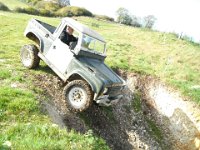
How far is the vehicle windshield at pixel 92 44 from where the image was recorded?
422 inches

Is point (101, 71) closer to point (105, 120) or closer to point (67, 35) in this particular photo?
point (67, 35)

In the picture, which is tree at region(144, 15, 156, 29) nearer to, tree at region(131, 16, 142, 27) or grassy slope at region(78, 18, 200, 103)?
tree at region(131, 16, 142, 27)

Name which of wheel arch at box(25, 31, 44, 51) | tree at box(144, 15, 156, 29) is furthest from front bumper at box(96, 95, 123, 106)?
tree at box(144, 15, 156, 29)

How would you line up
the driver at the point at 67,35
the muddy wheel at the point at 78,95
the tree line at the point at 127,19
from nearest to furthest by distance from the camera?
the muddy wheel at the point at 78,95 < the driver at the point at 67,35 < the tree line at the point at 127,19

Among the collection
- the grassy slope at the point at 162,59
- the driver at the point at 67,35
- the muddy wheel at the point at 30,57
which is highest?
the driver at the point at 67,35

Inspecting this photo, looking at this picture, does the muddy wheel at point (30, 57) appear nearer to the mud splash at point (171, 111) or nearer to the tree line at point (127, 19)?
the mud splash at point (171, 111)

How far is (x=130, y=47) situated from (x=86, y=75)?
13.3m

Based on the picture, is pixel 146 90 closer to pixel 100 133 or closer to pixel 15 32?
pixel 100 133

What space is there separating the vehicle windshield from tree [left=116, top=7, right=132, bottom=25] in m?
33.2

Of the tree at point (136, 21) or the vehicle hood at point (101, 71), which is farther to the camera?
the tree at point (136, 21)

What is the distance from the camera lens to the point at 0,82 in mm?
10031

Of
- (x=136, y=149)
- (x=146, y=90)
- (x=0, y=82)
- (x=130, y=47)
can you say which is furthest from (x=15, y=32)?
(x=136, y=149)

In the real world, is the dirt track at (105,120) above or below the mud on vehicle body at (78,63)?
below

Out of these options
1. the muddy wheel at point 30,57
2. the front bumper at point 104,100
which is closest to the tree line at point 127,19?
the muddy wheel at point 30,57
